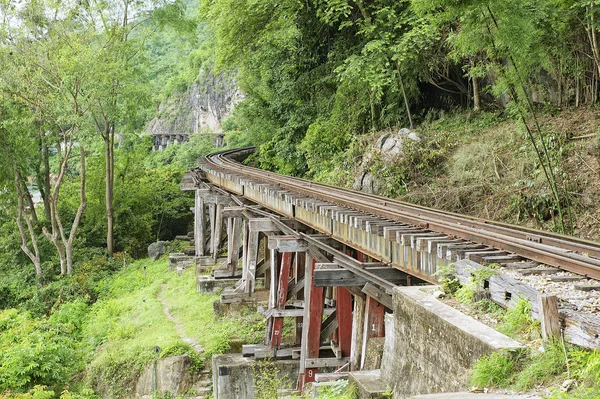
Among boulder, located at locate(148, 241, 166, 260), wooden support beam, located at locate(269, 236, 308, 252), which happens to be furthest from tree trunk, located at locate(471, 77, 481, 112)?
boulder, located at locate(148, 241, 166, 260)

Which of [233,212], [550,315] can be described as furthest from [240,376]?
[550,315]

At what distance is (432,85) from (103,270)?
1295cm

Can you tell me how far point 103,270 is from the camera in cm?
2241

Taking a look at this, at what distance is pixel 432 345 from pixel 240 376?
6.48 m

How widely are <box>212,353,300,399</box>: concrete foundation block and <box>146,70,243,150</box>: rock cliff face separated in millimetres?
41245

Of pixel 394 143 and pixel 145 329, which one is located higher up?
pixel 394 143

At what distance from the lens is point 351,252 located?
8.99m

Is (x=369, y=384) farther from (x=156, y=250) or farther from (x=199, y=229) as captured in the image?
(x=156, y=250)

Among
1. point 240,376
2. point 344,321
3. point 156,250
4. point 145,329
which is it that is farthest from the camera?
point 156,250

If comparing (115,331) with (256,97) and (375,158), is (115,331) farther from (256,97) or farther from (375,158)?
(256,97)

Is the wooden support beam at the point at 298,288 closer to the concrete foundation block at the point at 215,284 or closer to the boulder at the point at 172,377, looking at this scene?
the boulder at the point at 172,377

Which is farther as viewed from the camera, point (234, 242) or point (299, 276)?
point (234, 242)

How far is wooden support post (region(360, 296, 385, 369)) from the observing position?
7207mm

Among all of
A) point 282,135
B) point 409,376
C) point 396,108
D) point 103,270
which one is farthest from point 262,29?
point 409,376
